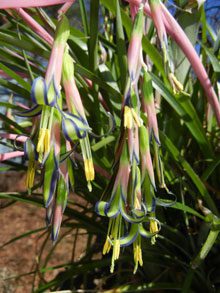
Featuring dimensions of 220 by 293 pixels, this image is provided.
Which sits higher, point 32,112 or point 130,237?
point 32,112

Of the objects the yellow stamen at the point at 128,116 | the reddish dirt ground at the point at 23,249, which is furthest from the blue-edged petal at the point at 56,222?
the reddish dirt ground at the point at 23,249

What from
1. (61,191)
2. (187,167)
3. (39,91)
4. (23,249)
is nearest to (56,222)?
(61,191)

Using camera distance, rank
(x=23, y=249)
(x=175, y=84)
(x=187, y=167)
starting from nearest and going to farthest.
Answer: (x=175, y=84) < (x=187, y=167) < (x=23, y=249)

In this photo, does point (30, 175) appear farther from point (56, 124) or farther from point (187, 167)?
point (187, 167)

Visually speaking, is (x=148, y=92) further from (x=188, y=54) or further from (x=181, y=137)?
(x=181, y=137)

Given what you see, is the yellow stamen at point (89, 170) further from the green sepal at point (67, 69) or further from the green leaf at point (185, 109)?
the green leaf at point (185, 109)

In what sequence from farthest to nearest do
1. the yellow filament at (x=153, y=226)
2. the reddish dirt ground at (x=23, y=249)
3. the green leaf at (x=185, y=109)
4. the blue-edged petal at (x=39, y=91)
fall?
the reddish dirt ground at (x=23, y=249) → the green leaf at (x=185, y=109) → the yellow filament at (x=153, y=226) → the blue-edged petal at (x=39, y=91)

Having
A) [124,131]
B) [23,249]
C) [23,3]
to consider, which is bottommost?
[23,249]
